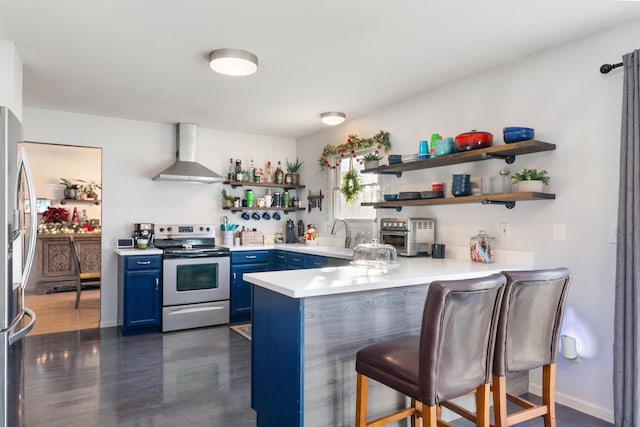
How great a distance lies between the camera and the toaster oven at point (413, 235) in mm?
3531

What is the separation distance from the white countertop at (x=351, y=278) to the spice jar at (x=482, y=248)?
0.20 m

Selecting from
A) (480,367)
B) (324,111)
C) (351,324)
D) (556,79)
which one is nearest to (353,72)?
(324,111)

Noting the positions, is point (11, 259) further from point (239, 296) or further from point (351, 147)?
point (351, 147)

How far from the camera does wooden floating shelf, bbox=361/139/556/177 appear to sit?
8.92 ft

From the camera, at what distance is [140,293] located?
4.38 m

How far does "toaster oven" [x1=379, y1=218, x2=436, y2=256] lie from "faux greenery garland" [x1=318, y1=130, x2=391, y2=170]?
965 mm

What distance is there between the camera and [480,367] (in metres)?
1.76

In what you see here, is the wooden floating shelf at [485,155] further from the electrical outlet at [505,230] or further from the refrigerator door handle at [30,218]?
the refrigerator door handle at [30,218]

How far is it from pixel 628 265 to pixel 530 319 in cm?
82

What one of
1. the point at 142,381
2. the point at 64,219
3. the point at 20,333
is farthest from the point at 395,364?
the point at 64,219

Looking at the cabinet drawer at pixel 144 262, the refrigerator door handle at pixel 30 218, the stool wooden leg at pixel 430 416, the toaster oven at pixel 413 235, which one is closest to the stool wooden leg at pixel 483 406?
the stool wooden leg at pixel 430 416

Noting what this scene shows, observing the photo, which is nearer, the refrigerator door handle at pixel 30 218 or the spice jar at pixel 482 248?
the refrigerator door handle at pixel 30 218

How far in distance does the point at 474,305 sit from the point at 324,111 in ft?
10.6

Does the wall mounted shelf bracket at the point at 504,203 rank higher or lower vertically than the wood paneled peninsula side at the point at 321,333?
higher
